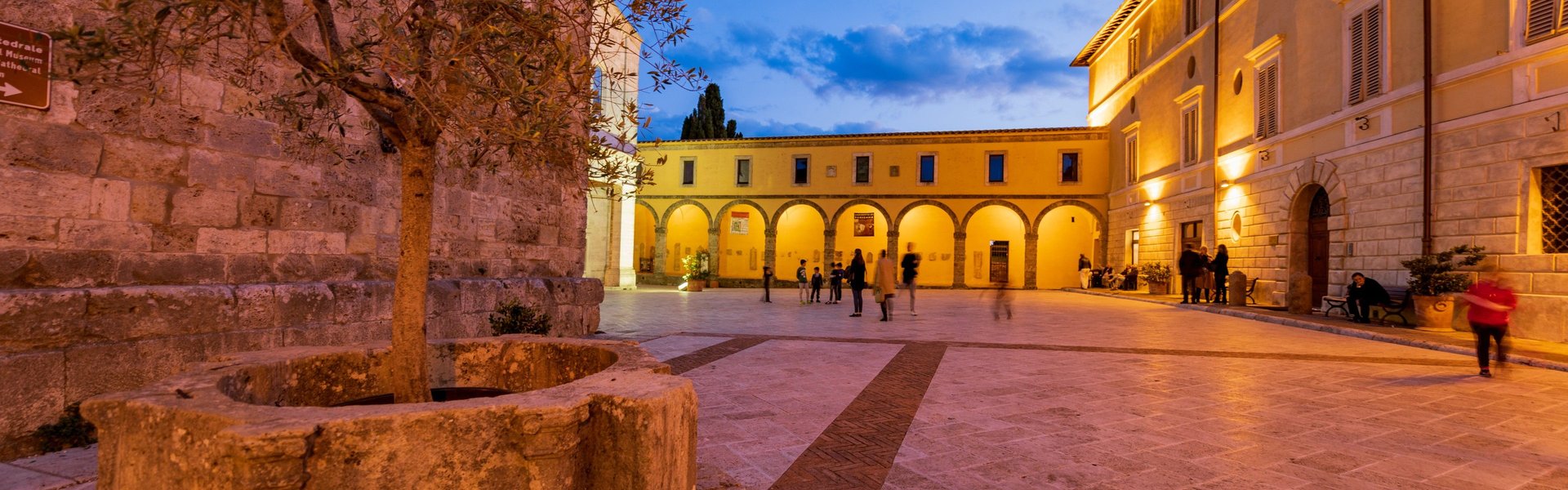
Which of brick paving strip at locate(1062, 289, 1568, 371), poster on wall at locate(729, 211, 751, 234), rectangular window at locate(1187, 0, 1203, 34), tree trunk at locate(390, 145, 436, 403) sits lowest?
brick paving strip at locate(1062, 289, 1568, 371)

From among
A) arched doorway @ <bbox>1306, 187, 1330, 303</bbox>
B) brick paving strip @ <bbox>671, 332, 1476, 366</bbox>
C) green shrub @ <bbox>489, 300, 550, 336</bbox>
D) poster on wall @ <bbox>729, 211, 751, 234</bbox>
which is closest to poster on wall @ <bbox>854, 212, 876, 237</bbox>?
poster on wall @ <bbox>729, 211, 751, 234</bbox>

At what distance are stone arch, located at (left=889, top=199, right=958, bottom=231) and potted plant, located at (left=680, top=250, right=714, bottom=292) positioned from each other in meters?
8.78

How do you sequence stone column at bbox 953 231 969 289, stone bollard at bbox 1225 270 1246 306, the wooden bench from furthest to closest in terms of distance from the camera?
stone column at bbox 953 231 969 289, stone bollard at bbox 1225 270 1246 306, the wooden bench

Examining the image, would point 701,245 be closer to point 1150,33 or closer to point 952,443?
point 1150,33

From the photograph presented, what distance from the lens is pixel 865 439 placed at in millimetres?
4508

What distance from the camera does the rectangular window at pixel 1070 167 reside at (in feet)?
99.9

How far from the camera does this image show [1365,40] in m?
13.2

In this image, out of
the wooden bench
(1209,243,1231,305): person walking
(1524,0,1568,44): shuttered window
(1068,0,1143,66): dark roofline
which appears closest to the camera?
(1524,0,1568,44): shuttered window

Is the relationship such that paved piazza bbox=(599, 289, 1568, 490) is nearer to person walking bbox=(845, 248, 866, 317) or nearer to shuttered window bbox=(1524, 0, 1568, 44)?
person walking bbox=(845, 248, 866, 317)

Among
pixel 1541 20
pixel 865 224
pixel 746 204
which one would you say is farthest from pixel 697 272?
pixel 1541 20

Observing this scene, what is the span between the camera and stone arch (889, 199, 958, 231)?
3203cm

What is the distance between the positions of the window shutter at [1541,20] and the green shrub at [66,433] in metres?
16.2

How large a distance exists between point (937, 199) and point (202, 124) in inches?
1157

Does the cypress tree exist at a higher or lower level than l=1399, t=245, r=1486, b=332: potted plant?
higher
